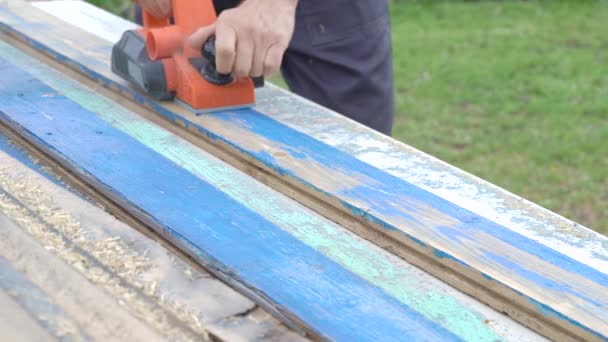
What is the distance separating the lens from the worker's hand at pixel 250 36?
1855 mm

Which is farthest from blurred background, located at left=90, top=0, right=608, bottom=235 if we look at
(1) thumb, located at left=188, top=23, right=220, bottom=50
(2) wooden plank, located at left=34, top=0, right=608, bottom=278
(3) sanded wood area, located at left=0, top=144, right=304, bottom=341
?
(3) sanded wood area, located at left=0, top=144, right=304, bottom=341

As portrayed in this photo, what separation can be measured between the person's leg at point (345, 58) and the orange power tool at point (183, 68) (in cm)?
59

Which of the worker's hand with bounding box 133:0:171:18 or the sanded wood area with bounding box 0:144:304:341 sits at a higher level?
the worker's hand with bounding box 133:0:171:18

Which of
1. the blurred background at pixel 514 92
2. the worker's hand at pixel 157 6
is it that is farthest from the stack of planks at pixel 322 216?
the blurred background at pixel 514 92

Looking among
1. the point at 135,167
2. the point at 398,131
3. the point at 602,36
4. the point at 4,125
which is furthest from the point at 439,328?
the point at 602,36

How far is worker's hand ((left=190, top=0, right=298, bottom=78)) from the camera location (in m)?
1.86

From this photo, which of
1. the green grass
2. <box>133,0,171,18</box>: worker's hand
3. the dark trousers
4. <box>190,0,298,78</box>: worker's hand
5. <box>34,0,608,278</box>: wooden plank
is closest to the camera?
<box>34,0,608,278</box>: wooden plank

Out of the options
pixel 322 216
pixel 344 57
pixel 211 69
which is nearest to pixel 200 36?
pixel 211 69

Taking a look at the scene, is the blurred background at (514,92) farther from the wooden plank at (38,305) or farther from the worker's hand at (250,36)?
the wooden plank at (38,305)

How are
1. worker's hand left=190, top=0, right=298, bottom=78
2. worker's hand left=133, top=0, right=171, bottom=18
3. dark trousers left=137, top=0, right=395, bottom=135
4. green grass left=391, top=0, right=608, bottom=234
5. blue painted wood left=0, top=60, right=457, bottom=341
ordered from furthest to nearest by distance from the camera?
1. green grass left=391, top=0, right=608, bottom=234
2. dark trousers left=137, top=0, right=395, bottom=135
3. worker's hand left=133, top=0, right=171, bottom=18
4. worker's hand left=190, top=0, right=298, bottom=78
5. blue painted wood left=0, top=60, right=457, bottom=341

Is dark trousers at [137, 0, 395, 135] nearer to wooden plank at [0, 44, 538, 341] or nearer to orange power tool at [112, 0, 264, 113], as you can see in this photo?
orange power tool at [112, 0, 264, 113]

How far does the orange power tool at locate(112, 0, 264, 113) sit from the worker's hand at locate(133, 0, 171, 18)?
3 cm

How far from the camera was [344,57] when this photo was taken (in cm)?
260

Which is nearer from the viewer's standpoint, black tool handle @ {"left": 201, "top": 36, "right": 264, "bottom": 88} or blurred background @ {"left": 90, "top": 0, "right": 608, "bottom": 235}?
black tool handle @ {"left": 201, "top": 36, "right": 264, "bottom": 88}
